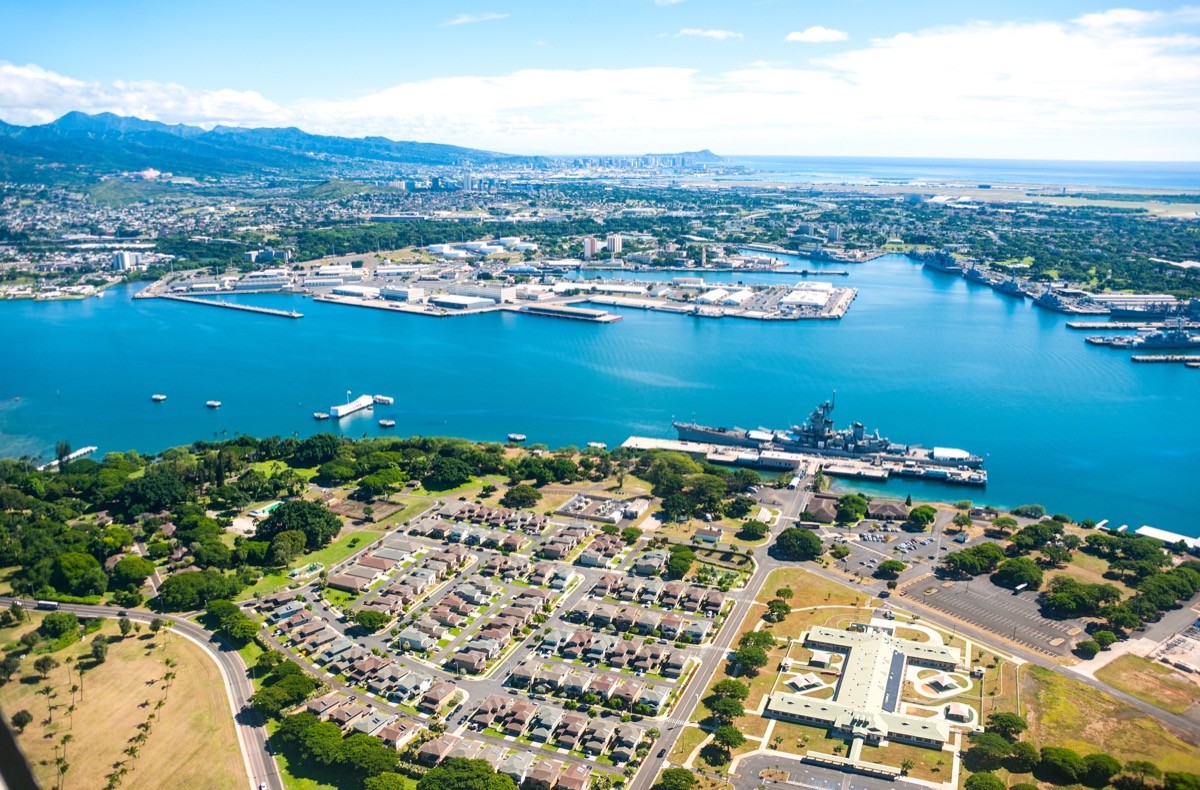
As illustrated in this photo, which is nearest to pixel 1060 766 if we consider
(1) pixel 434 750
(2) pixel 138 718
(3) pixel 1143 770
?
(3) pixel 1143 770

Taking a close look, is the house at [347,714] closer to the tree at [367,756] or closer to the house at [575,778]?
the tree at [367,756]

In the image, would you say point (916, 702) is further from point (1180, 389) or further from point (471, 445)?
point (1180, 389)

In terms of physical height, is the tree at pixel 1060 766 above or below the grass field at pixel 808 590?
above

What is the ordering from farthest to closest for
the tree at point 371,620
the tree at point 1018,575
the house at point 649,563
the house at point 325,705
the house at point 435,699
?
the house at point 649,563, the tree at point 1018,575, the tree at point 371,620, the house at point 435,699, the house at point 325,705

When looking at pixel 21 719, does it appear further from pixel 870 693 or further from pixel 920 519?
pixel 920 519

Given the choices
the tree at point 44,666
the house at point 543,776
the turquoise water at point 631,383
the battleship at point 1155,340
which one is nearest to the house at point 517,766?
the house at point 543,776
